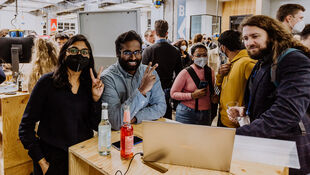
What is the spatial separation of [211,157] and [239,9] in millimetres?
8065

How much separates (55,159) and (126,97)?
2.16 feet

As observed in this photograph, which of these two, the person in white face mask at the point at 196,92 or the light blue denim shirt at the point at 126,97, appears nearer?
the light blue denim shirt at the point at 126,97

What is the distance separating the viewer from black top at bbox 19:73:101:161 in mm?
1524

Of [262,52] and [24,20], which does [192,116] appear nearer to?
[262,52]

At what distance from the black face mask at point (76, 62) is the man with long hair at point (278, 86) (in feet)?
3.74

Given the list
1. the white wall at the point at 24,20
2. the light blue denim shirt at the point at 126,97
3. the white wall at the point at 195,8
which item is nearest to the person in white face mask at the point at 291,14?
the light blue denim shirt at the point at 126,97

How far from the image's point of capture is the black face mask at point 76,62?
159 centimetres

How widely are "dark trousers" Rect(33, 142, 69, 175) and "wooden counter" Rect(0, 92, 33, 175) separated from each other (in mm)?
1086

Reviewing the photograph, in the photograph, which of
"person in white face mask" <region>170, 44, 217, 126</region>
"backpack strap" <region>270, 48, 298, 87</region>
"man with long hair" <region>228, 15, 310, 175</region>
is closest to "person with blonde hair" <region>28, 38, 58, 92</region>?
"person in white face mask" <region>170, 44, 217, 126</region>

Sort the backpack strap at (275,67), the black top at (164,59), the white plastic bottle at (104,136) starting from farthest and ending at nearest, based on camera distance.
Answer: the black top at (164,59) → the backpack strap at (275,67) → the white plastic bottle at (104,136)

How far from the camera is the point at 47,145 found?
159 cm

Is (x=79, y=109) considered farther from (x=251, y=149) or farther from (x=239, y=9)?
(x=239, y=9)

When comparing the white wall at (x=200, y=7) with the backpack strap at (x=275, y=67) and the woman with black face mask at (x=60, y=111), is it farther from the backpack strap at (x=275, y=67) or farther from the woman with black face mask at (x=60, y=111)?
the woman with black face mask at (x=60, y=111)

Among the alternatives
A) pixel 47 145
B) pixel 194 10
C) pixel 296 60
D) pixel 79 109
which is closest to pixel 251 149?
pixel 296 60
